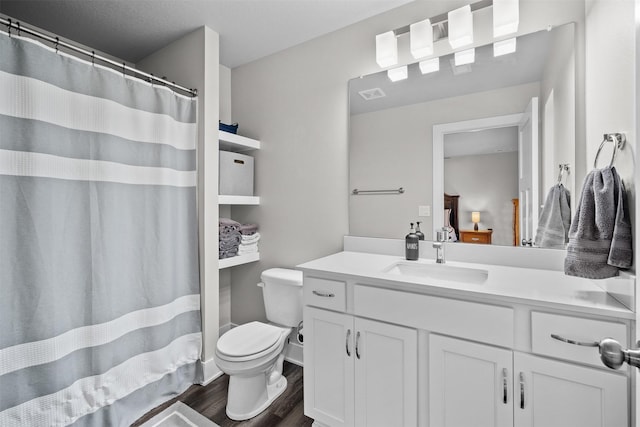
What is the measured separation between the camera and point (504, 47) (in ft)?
5.02

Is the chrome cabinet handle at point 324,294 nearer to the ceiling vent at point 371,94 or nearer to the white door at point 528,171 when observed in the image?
the white door at point 528,171

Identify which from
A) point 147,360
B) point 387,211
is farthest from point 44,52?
point 387,211

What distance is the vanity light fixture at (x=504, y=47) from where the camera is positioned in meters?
1.51

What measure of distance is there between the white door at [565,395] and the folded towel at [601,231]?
0.33 m

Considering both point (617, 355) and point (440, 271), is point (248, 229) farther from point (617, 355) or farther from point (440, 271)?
point (617, 355)

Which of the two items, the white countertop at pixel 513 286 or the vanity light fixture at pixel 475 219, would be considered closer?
the white countertop at pixel 513 286

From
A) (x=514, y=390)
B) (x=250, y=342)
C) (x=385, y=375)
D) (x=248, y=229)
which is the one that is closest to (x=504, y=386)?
(x=514, y=390)

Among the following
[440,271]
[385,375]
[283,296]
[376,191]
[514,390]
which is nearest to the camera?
[514,390]

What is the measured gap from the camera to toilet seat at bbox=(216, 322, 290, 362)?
1.64 metres

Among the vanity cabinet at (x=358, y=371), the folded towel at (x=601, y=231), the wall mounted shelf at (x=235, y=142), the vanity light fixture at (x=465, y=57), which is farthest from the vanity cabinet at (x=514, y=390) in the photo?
the wall mounted shelf at (x=235, y=142)

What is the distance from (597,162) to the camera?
46.6 inches

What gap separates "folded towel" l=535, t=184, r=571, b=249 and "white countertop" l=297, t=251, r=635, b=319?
15cm

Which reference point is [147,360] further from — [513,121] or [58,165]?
[513,121]

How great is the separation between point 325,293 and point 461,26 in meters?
1.59
